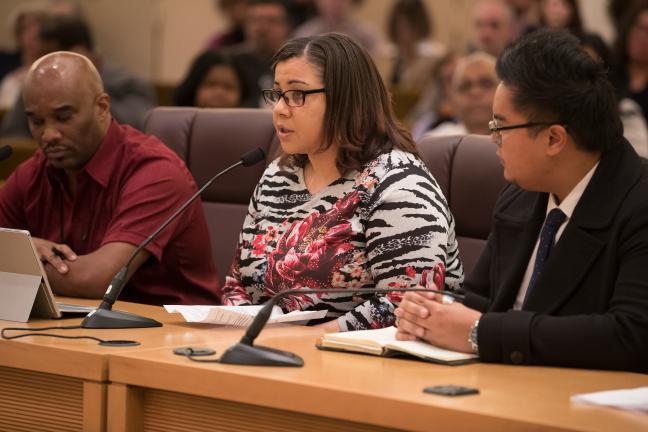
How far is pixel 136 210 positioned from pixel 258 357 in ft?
3.68

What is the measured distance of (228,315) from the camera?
2396 millimetres

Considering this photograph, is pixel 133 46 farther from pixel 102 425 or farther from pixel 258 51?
pixel 102 425

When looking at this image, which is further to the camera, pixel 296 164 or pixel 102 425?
pixel 296 164

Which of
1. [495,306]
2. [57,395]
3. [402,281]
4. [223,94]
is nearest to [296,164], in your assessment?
[402,281]

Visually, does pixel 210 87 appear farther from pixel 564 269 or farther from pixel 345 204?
pixel 564 269

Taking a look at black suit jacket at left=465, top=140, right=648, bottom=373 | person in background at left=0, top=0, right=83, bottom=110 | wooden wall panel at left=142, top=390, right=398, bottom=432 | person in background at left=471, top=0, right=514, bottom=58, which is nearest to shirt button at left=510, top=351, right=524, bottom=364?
black suit jacket at left=465, top=140, right=648, bottom=373

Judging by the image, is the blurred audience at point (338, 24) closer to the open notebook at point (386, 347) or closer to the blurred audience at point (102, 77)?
the blurred audience at point (102, 77)

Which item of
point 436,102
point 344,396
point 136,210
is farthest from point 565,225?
point 436,102

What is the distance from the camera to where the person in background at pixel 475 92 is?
4.67 m

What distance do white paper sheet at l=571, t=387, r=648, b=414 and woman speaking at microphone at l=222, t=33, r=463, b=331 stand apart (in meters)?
0.77

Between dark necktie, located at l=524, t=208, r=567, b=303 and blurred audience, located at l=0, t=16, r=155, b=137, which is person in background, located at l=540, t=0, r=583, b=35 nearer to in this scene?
blurred audience, located at l=0, t=16, r=155, b=137

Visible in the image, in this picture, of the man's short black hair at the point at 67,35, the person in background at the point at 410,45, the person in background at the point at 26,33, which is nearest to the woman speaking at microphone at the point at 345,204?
the man's short black hair at the point at 67,35

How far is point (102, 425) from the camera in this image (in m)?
2.00

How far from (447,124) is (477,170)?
2.48 meters
